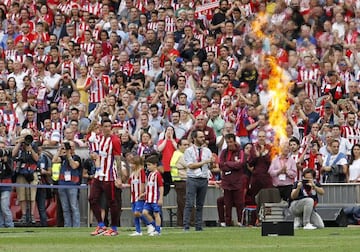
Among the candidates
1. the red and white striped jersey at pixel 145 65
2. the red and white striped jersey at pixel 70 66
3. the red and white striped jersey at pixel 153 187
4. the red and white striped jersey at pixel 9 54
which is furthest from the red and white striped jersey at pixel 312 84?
the red and white striped jersey at pixel 9 54

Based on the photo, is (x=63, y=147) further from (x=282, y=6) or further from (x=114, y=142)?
(x=282, y=6)

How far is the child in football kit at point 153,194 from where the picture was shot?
85.9 ft

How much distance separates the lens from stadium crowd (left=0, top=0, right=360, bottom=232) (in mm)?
30828

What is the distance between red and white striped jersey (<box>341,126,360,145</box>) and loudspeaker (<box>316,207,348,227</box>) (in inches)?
94.8

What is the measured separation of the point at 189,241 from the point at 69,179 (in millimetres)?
8628

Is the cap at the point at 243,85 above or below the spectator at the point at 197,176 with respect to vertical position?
above

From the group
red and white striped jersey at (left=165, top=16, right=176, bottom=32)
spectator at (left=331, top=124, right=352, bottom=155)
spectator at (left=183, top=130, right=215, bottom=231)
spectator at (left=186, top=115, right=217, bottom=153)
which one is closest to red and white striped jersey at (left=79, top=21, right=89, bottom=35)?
red and white striped jersey at (left=165, top=16, right=176, bottom=32)

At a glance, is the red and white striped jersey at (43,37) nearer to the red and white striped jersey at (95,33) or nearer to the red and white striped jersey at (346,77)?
the red and white striped jersey at (95,33)

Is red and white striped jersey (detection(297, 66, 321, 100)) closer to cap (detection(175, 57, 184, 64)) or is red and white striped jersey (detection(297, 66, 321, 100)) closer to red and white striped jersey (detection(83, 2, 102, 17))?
cap (detection(175, 57, 184, 64))

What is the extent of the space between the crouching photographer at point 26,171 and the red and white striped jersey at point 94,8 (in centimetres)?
861

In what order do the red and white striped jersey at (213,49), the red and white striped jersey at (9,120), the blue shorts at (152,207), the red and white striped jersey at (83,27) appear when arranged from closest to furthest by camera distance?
the blue shorts at (152,207) < the red and white striped jersey at (9,120) < the red and white striped jersey at (213,49) < the red and white striped jersey at (83,27)

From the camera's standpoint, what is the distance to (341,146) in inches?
1214

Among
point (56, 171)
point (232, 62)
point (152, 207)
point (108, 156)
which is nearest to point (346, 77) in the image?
point (232, 62)

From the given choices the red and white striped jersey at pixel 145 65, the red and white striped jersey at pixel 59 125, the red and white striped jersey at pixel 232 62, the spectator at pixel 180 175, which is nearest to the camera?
the spectator at pixel 180 175
